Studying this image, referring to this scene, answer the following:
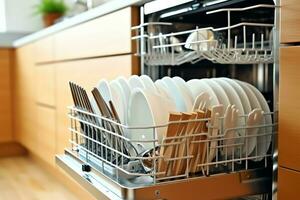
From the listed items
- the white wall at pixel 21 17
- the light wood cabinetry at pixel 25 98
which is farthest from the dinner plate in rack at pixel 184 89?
the white wall at pixel 21 17

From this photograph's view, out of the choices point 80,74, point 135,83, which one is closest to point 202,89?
point 135,83

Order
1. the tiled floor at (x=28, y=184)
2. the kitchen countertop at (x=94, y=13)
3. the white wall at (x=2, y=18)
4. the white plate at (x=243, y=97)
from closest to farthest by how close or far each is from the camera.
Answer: the white plate at (x=243, y=97) < the kitchen countertop at (x=94, y=13) < the tiled floor at (x=28, y=184) < the white wall at (x=2, y=18)

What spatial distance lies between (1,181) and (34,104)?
20.5 inches

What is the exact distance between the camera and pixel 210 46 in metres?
0.93

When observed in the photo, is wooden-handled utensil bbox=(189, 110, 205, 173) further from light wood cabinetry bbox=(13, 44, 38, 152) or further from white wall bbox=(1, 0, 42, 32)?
white wall bbox=(1, 0, 42, 32)

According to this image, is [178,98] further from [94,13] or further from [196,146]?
[94,13]

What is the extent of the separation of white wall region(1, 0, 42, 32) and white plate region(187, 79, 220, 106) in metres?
2.76

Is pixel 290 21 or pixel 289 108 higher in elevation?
pixel 290 21

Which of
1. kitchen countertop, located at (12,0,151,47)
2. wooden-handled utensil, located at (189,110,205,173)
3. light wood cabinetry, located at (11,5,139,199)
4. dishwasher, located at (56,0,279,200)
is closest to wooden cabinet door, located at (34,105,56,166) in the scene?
light wood cabinetry, located at (11,5,139,199)

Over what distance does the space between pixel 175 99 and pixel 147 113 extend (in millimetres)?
67

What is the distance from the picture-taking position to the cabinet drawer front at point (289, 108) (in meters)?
0.71

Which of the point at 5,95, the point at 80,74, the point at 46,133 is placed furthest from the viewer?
the point at 5,95

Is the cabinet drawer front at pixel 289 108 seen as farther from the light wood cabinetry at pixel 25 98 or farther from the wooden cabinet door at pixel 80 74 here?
the light wood cabinetry at pixel 25 98

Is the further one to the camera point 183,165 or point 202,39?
point 202,39
